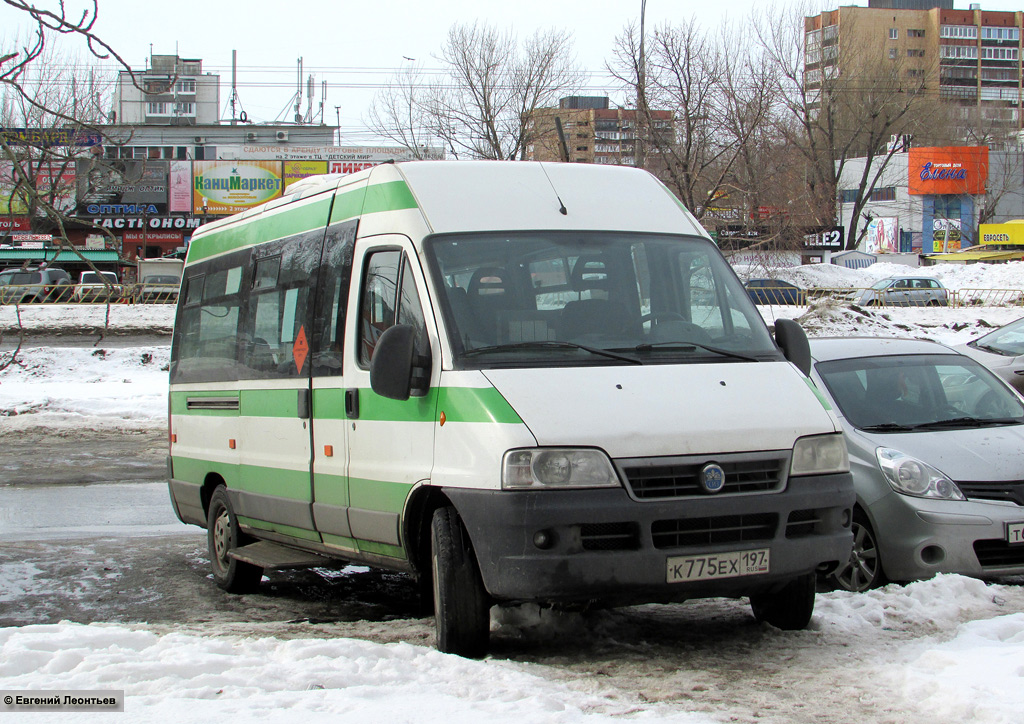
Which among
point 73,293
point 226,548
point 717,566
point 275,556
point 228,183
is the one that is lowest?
point 226,548

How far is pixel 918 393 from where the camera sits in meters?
7.50

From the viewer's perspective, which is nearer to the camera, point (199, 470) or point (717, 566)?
point (717, 566)

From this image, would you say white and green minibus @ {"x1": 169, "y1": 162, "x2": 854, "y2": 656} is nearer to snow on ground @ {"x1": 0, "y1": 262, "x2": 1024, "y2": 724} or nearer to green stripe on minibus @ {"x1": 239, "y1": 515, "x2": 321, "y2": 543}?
green stripe on minibus @ {"x1": 239, "y1": 515, "x2": 321, "y2": 543}

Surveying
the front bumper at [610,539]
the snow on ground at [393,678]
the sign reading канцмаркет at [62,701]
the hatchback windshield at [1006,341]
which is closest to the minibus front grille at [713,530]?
the front bumper at [610,539]

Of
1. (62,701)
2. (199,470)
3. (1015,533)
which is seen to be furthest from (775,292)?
(62,701)

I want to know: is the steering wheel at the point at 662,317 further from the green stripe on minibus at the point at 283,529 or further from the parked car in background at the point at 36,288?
the parked car in background at the point at 36,288

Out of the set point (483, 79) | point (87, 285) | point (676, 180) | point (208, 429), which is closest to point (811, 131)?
point (483, 79)

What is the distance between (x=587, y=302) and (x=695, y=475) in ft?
3.54

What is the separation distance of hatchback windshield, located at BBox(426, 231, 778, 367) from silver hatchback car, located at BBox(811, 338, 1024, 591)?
4.69ft

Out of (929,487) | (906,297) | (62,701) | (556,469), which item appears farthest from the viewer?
(906,297)

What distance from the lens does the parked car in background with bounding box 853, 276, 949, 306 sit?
4122 centimetres

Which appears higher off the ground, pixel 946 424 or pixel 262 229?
pixel 262 229

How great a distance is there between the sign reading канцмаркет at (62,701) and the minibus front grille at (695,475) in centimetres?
219

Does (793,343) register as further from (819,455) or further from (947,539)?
(947,539)
